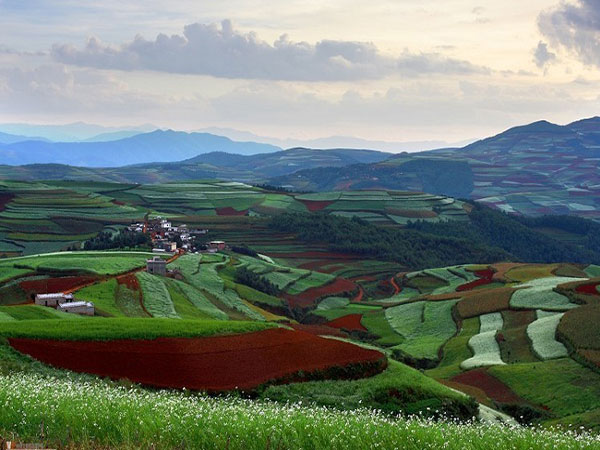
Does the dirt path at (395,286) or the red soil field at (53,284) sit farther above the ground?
the red soil field at (53,284)

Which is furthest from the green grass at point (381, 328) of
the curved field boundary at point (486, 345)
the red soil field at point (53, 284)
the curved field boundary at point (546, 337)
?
the red soil field at point (53, 284)

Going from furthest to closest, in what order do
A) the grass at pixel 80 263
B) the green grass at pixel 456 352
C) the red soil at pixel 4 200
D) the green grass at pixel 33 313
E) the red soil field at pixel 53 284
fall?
the red soil at pixel 4 200 < the grass at pixel 80 263 < the red soil field at pixel 53 284 < the green grass at pixel 456 352 < the green grass at pixel 33 313

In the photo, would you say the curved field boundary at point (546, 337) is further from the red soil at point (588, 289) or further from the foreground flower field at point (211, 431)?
the foreground flower field at point (211, 431)

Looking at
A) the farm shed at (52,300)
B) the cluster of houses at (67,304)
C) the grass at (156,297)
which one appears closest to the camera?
the cluster of houses at (67,304)

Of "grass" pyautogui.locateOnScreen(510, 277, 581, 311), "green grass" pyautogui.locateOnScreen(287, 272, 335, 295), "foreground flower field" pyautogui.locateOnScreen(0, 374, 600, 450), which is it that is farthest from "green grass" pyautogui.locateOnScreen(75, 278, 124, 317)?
"foreground flower field" pyautogui.locateOnScreen(0, 374, 600, 450)

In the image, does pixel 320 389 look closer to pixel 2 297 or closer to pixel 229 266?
pixel 2 297

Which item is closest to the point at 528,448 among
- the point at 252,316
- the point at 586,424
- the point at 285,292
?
the point at 586,424

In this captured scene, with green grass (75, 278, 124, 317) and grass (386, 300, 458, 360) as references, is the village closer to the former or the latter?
green grass (75, 278, 124, 317)

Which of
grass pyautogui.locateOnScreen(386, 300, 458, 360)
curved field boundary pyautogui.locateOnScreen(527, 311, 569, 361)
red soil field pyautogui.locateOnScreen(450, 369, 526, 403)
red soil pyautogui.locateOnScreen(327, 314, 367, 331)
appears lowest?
red soil pyautogui.locateOnScreen(327, 314, 367, 331)
